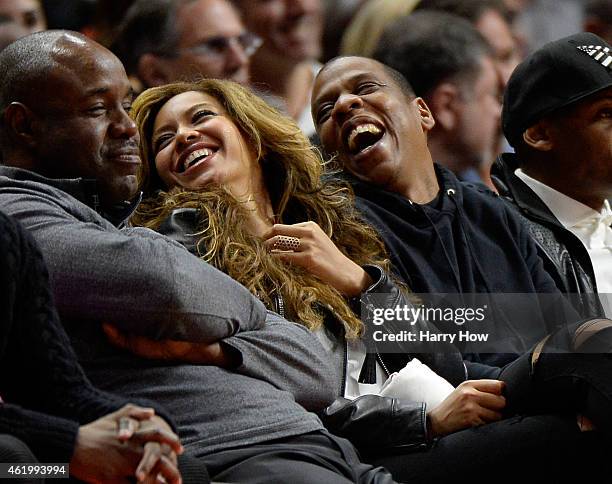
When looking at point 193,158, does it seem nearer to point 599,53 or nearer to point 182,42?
point 182,42

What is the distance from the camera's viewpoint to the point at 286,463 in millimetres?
1595

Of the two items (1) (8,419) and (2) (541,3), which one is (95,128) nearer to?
(1) (8,419)

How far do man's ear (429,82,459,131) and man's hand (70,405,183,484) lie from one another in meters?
2.04

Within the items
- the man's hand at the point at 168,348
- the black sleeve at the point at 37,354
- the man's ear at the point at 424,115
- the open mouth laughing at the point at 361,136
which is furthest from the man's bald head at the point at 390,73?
the black sleeve at the point at 37,354

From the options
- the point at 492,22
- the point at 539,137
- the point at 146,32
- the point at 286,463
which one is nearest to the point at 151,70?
the point at 146,32

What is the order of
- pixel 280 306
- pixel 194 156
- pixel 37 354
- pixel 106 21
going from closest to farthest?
1. pixel 37 354
2. pixel 280 306
3. pixel 194 156
4. pixel 106 21

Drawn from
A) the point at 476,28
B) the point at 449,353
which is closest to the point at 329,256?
the point at 449,353

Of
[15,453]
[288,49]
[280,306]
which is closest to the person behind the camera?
[15,453]

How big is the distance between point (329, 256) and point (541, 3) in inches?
70.5

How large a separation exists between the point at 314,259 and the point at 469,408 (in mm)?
438

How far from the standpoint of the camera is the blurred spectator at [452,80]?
→ 3203 millimetres

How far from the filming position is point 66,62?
1.84 meters

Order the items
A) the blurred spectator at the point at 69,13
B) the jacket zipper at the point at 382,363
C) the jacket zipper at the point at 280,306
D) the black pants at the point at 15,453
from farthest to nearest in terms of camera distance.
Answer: the blurred spectator at the point at 69,13 < the jacket zipper at the point at 382,363 < the jacket zipper at the point at 280,306 < the black pants at the point at 15,453

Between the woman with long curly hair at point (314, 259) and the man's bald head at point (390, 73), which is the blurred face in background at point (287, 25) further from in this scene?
the woman with long curly hair at point (314, 259)
